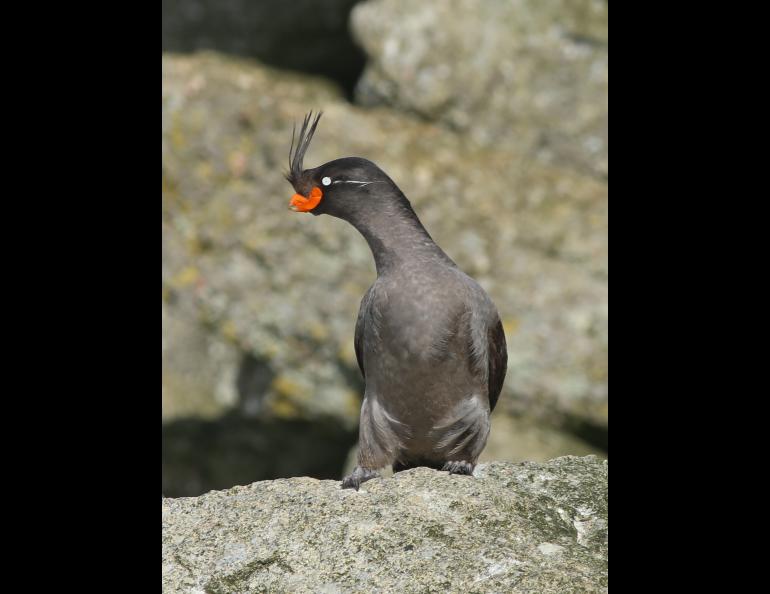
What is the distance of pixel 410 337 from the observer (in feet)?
21.6

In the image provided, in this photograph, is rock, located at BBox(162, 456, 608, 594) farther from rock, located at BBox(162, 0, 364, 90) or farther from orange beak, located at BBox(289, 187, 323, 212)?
rock, located at BBox(162, 0, 364, 90)

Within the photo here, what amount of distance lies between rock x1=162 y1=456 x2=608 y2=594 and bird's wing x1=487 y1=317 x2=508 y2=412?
38.1 inches

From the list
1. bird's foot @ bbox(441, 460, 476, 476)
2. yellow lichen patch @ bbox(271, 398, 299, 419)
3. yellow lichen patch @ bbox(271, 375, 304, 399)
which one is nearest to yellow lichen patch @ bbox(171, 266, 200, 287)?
yellow lichen patch @ bbox(271, 375, 304, 399)

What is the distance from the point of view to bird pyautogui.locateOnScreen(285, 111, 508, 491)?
659 centimetres

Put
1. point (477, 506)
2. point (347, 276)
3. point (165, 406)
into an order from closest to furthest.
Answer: point (477, 506), point (347, 276), point (165, 406)

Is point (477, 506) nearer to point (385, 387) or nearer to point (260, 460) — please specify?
point (385, 387)

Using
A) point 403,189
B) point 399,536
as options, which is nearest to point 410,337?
point 399,536

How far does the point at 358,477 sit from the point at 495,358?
1.27 meters

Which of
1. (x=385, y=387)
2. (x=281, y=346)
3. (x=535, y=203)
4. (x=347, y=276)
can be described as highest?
(x=385, y=387)

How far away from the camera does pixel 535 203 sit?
13.2 metres

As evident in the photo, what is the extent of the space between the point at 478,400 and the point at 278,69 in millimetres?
8728

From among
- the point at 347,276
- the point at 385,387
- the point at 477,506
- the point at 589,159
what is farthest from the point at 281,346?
the point at 477,506

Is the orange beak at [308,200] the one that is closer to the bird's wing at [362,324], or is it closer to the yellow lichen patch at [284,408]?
the bird's wing at [362,324]

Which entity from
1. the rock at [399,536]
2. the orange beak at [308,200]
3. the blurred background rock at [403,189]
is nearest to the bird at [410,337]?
the orange beak at [308,200]
